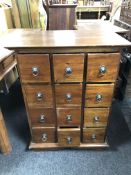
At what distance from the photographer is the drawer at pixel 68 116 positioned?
3.50ft

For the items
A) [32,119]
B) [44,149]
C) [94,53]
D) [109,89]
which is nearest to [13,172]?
[44,149]

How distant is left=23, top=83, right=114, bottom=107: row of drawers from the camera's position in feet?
3.15

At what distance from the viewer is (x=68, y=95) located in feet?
3.26

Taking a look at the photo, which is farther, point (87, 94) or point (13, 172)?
point (13, 172)

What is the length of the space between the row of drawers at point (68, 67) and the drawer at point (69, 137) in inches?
17.0

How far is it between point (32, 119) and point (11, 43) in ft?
1.79

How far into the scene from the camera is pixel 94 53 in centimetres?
84

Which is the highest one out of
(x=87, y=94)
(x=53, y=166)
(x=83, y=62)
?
(x=83, y=62)

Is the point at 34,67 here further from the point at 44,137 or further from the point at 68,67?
the point at 44,137

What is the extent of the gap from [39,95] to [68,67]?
10.8 inches

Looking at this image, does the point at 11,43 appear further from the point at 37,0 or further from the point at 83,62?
the point at 37,0

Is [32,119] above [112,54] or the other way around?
the other way around

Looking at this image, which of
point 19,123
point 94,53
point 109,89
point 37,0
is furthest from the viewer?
point 19,123

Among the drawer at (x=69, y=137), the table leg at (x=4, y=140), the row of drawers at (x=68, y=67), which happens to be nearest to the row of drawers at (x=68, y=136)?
the drawer at (x=69, y=137)
